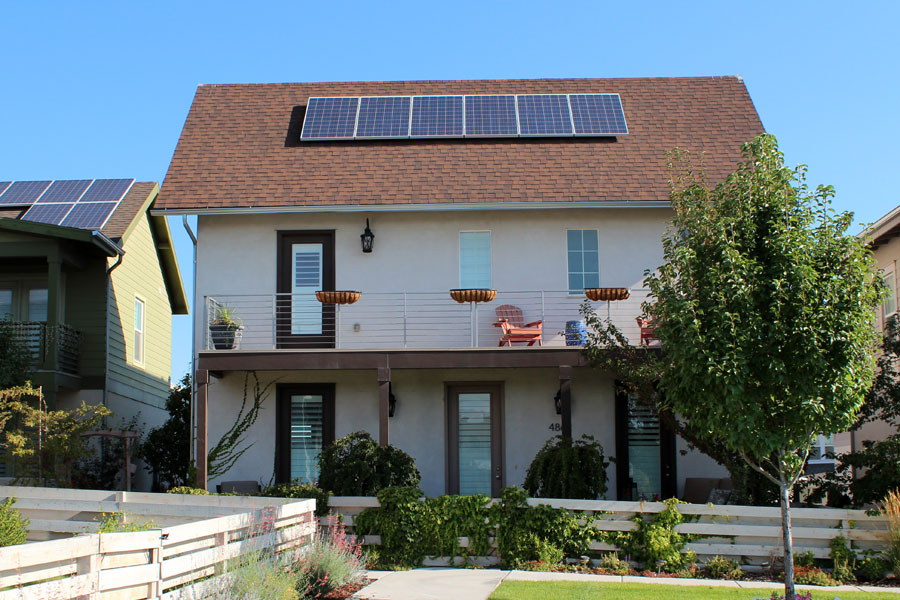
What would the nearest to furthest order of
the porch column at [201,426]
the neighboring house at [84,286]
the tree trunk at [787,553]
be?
the tree trunk at [787,553] < the porch column at [201,426] < the neighboring house at [84,286]

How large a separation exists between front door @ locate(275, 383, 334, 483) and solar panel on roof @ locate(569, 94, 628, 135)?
6.60m

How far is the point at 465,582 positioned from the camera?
1078cm

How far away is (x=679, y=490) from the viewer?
49.9ft

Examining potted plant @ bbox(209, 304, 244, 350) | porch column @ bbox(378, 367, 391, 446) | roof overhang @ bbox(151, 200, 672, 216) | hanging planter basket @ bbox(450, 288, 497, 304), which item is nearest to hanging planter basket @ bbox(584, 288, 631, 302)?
hanging planter basket @ bbox(450, 288, 497, 304)

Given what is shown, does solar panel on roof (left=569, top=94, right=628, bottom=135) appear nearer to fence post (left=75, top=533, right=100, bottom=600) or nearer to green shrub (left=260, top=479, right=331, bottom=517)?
green shrub (left=260, top=479, right=331, bottom=517)

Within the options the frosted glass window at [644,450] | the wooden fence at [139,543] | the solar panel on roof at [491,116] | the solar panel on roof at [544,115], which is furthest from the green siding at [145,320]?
the frosted glass window at [644,450]

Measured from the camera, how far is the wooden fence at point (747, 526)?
1137 centimetres

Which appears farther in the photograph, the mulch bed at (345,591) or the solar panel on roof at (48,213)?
the solar panel on roof at (48,213)

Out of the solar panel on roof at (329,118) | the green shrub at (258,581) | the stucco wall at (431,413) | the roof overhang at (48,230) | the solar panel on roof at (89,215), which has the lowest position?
the green shrub at (258,581)

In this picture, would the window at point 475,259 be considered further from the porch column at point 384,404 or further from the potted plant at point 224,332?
the potted plant at point 224,332

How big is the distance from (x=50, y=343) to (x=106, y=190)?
438 cm

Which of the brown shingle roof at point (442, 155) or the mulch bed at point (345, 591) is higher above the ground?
the brown shingle roof at point (442, 155)

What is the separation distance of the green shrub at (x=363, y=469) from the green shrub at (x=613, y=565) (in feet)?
9.54

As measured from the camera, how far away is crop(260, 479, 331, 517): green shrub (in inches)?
489
